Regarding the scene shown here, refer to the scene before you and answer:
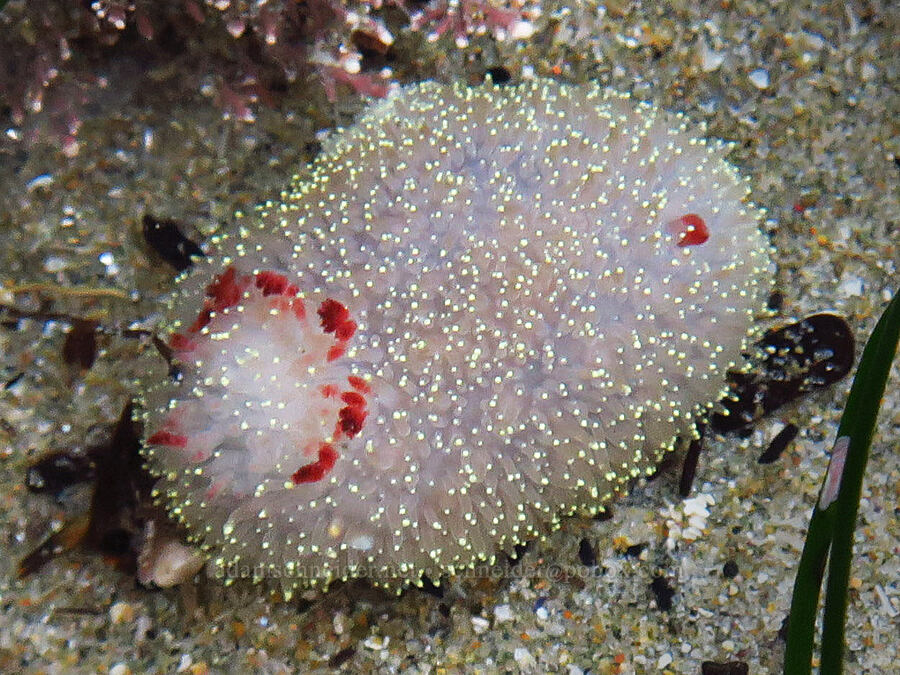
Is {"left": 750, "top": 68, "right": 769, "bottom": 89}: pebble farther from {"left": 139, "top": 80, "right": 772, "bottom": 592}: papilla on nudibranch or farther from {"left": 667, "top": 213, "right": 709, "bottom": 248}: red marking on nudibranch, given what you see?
{"left": 667, "top": 213, "right": 709, "bottom": 248}: red marking on nudibranch

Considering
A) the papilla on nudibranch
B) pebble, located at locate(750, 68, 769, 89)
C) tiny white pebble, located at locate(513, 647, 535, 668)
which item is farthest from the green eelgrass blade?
pebble, located at locate(750, 68, 769, 89)

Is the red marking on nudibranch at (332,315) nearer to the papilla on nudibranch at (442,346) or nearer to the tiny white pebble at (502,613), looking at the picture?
the papilla on nudibranch at (442,346)

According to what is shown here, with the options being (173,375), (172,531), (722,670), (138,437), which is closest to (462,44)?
(173,375)

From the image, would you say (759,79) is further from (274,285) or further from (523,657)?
(523,657)

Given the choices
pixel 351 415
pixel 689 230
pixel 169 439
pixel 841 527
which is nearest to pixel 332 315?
pixel 351 415

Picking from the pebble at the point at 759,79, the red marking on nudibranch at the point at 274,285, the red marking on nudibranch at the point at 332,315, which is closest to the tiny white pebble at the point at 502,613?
the red marking on nudibranch at the point at 332,315

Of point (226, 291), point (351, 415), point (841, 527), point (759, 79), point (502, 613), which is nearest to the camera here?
point (841, 527)

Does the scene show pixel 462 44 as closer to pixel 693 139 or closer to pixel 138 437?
pixel 693 139
